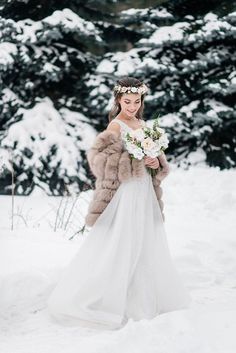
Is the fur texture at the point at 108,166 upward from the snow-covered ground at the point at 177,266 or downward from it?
upward

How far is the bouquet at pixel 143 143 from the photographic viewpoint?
3609mm

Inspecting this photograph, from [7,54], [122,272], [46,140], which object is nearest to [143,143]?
[122,272]

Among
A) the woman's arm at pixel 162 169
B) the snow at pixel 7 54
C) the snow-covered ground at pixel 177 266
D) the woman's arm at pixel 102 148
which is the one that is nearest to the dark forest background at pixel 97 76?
the snow at pixel 7 54

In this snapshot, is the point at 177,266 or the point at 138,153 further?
the point at 177,266

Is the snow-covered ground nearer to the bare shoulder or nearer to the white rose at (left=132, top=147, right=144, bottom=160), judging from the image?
the white rose at (left=132, top=147, right=144, bottom=160)

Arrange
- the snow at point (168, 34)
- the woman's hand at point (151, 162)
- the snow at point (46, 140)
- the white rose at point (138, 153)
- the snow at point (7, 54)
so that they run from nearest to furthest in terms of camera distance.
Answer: the white rose at point (138, 153) → the woman's hand at point (151, 162) → the snow at point (7, 54) → the snow at point (46, 140) → the snow at point (168, 34)

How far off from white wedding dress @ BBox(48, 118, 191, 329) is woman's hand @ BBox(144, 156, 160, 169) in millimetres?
111

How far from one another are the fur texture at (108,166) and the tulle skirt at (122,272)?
6 cm

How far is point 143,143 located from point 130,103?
0.38 metres

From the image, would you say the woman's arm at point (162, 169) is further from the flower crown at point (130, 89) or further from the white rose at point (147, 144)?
the flower crown at point (130, 89)

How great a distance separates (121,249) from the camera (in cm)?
371

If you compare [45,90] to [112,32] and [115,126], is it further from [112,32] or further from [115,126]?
[115,126]

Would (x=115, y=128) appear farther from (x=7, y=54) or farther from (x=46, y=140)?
(x=7, y=54)

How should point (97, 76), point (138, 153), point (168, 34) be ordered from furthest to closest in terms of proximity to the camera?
point (97, 76) < point (168, 34) < point (138, 153)
